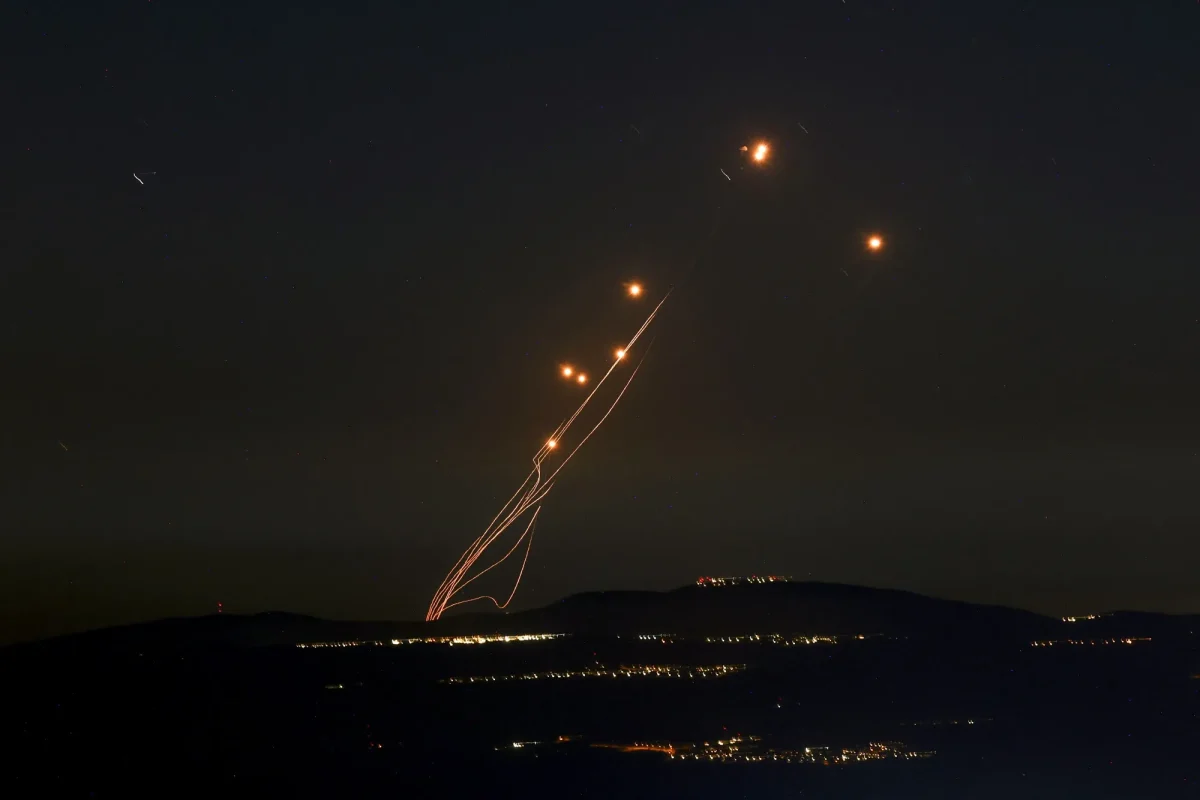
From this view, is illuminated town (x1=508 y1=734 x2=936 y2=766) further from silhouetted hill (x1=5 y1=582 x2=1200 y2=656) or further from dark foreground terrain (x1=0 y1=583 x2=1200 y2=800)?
silhouetted hill (x1=5 y1=582 x2=1200 y2=656)

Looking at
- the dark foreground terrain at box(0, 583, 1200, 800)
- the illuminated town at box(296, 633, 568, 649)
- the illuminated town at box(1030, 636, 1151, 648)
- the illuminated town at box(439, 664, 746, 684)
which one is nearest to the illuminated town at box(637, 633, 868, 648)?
the dark foreground terrain at box(0, 583, 1200, 800)

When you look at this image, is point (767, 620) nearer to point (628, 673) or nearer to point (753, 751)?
point (628, 673)

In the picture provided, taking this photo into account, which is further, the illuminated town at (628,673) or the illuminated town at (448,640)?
the illuminated town at (448,640)

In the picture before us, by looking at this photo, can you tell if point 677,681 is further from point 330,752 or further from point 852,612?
point 852,612

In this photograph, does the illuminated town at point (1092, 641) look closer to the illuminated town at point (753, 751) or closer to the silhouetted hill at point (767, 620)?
the silhouetted hill at point (767, 620)

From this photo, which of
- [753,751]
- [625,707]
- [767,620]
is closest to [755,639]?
[767,620]

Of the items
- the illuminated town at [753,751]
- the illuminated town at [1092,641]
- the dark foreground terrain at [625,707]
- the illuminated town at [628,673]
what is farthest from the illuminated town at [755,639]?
the illuminated town at [753,751]

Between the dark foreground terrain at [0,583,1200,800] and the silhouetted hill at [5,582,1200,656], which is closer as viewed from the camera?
the dark foreground terrain at [0,583,1200,800]
